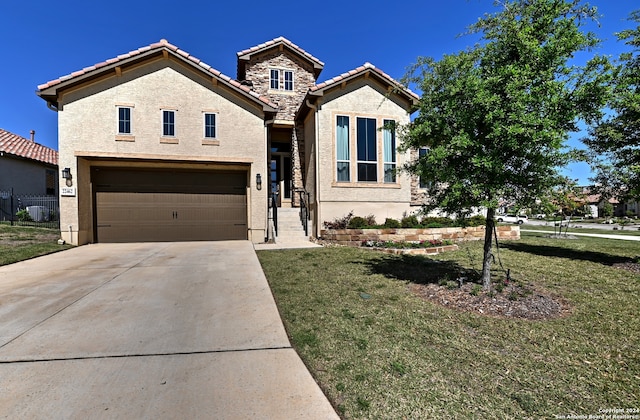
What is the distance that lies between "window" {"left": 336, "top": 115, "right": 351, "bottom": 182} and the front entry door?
455 centimetres

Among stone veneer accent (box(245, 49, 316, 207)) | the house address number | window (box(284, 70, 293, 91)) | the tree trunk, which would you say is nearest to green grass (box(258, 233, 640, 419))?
the tree trunk

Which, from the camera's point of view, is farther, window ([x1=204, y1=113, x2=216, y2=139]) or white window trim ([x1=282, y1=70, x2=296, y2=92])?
white window trim ([x1=282, y1=70, x2=296, y2=92])

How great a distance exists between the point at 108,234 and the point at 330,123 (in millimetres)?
9908

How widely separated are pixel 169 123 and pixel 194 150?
1354 millimetres

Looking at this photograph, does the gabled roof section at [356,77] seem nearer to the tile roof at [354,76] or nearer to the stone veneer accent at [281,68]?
the tile roof at [354,76]

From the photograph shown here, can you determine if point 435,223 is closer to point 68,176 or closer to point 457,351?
point 457,351

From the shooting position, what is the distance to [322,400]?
2369 millimetres

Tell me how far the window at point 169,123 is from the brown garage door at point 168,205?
1567mm

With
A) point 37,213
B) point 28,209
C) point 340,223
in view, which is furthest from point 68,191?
point 340,223

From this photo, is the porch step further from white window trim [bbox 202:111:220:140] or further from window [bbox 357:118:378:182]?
white window trim [bbox 202:111:220:140]

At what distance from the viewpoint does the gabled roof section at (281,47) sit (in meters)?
15.5

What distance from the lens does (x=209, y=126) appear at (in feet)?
38.4

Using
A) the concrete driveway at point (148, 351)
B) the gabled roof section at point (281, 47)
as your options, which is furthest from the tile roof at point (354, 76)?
the concrete driveway at point (148, 351)

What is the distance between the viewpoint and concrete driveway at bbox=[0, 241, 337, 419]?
7.59 ft
